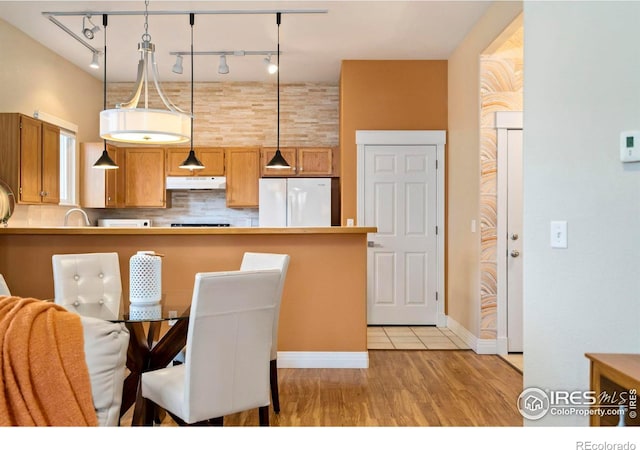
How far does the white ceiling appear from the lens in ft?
12.7

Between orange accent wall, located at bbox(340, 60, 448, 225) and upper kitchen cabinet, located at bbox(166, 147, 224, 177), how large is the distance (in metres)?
1.65

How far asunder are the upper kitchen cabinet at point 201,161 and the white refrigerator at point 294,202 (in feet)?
2.23

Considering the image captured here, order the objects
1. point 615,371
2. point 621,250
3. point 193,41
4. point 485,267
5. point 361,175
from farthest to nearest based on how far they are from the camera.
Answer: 1. point 361,175
2. point 193,41
3. point 485,267
4. point 621,250
5. point 615,371

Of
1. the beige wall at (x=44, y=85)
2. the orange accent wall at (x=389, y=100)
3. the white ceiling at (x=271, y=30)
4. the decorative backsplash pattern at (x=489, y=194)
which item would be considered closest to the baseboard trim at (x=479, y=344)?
the decorative backsplash pattern at (x=489, y=194)

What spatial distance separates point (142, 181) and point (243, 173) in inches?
50.4

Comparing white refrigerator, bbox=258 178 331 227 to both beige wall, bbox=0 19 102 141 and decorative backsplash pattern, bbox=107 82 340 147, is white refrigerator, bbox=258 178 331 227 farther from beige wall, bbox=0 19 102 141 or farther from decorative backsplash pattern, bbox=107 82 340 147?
beige wall, bbox=0 19 102 141

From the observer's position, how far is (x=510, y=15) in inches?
134

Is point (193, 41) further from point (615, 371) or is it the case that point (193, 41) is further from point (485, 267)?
point (615, 371)

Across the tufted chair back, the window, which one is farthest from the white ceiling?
the tufted chair back

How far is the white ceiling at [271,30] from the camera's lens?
388cm

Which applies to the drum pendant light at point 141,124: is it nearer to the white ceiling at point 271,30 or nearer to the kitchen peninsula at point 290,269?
the kitchen peninsula at point 290,269

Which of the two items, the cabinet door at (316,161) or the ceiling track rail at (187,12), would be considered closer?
the ceiling track rail at (187,12)
